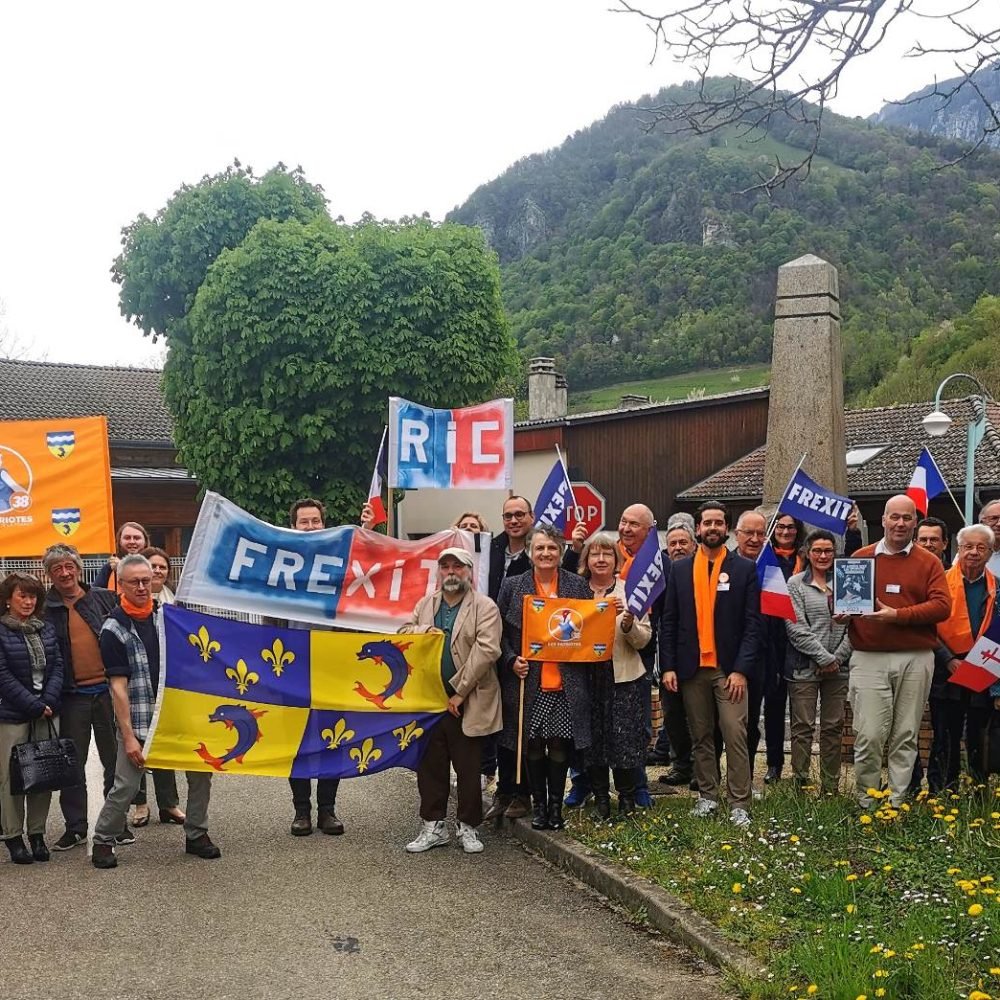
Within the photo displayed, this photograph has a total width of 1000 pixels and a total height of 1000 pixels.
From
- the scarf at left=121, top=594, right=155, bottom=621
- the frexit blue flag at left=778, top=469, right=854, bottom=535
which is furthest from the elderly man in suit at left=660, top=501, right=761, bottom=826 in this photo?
the scarf at left=121, top=594, right=155, bottom=621

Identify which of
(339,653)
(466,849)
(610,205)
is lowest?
(466,849)

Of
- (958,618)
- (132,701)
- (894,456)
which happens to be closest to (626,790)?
(958,618)

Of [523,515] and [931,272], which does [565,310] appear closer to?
[931,272]

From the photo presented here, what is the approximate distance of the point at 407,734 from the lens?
24.6 feet

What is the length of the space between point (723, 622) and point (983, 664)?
1601mm

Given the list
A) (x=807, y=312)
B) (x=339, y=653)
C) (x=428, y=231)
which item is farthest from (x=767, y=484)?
(x=428, y=231)

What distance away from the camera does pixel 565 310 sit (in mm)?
67000

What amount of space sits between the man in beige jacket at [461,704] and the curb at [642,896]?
0.42m

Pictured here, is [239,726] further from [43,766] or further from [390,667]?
[43,766]

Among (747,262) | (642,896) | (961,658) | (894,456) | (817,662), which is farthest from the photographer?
(747,262)

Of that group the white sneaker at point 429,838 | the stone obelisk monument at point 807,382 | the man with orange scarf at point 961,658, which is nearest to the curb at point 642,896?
the white sneaker at point 429,838

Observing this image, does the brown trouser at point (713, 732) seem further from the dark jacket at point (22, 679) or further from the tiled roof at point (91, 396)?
the tiled roof at point (91, 396)

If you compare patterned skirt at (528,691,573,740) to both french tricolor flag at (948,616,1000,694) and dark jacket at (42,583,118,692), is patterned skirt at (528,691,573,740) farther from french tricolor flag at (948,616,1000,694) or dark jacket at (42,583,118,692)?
dark jacket at (42,583,118,692)

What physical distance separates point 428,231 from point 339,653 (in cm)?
2039
